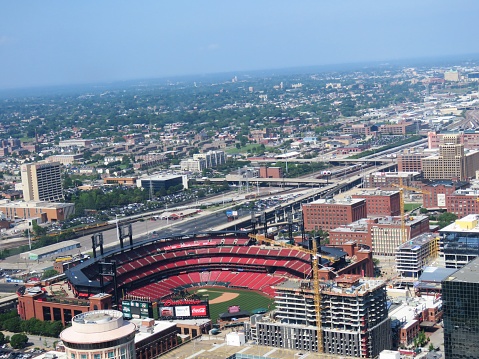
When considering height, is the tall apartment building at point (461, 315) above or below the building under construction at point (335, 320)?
above

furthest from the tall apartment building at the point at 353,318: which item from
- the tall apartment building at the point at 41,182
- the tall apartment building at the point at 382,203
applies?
the tall apartment building at the point at 41,182

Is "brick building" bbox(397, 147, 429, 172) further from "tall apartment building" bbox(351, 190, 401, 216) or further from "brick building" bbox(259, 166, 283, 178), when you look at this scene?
"tall apartment building" bbox(351, 190, 401, 216)

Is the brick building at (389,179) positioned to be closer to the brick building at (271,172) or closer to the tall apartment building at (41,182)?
the brick building at (271,172)

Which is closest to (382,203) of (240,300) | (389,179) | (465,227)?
(389,179)

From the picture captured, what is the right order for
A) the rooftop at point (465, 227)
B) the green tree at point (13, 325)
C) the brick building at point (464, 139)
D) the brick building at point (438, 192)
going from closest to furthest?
the green tree at point (13, 325)
the rooftop at point (465, 227)
the brick building at point (438, 192)
the brick building at point (464, 139)

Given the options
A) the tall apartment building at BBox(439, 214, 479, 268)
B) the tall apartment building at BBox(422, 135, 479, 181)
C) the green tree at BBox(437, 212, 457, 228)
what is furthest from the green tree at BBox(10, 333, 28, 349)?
the tall apartment building at BBox(422, 135, 479, 181)

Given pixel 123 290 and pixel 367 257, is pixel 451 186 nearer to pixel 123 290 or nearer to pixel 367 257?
pixel 367 257

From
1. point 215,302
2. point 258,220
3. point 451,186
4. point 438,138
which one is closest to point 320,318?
point 215,302
